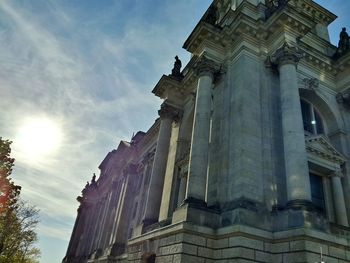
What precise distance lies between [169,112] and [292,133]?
38.3 feet

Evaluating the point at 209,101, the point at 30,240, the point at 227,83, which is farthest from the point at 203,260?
the point at 30,240

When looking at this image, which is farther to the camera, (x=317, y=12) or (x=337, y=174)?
(x=317, y=12)

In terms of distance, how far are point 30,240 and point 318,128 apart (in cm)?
4154

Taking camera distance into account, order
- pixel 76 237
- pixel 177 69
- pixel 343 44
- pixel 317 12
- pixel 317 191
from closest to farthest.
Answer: pixel 317 191 < pixel 343 44 < pixel 177 69 < pixel 317 12 < pixel 76 237

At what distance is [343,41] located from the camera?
73.9ft

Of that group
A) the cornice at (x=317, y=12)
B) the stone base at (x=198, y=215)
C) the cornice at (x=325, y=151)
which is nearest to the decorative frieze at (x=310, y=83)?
the cornice at (x=325, y=151)

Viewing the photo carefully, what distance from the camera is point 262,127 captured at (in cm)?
1611

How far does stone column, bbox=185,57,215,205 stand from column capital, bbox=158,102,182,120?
6205 millimetres

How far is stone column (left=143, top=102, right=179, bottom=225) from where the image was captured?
2033cm

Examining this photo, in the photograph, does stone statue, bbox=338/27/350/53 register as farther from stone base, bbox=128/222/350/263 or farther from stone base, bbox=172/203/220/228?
stone base, bbox=172/203/220/228

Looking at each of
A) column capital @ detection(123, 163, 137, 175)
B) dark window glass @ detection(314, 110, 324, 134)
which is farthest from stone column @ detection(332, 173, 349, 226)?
column capital @ detection(123, 163, 137, 175)

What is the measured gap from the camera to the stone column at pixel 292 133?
12.9m

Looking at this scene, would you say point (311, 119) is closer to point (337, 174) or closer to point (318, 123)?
point (318, 123)

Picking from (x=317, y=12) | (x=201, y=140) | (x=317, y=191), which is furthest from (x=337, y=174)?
(x=317, y=12)
